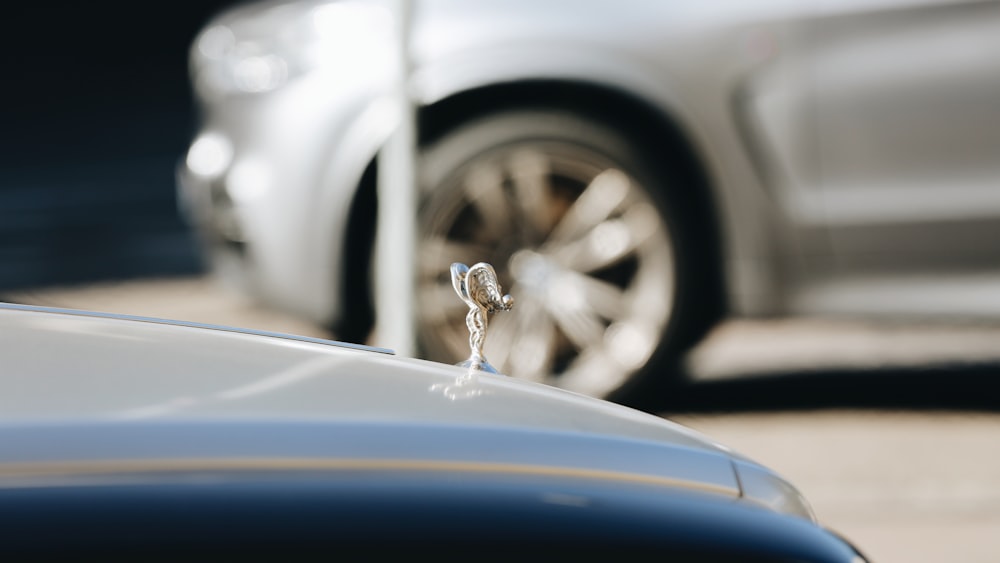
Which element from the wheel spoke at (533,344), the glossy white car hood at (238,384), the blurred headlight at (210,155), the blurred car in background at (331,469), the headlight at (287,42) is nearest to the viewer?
the blurred car in background at (331,469)

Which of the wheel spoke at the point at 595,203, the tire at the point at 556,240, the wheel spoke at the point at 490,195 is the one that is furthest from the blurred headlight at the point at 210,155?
the wheel spoke at the point at 595,203

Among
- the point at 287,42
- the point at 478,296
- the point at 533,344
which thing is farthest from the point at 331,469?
the point at 287,42

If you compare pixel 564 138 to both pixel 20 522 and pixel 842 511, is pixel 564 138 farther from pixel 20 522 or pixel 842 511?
pixel 20 522

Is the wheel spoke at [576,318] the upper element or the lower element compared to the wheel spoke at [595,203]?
lower

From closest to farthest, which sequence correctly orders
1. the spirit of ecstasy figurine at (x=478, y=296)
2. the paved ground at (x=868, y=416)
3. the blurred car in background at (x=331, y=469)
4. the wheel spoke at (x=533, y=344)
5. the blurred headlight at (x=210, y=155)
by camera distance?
the blurred car in background at (x=331, y=469), the spirit of ecstasy figurine at (x=478, y=296), the paved ground at (x=868, y=416), the wheel spoke at (x=533, y=344), the blurred headlight at (x=210, y=155)

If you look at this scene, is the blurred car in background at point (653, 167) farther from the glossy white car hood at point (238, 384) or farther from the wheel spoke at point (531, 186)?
the glossy white car hood at point (238, 384)

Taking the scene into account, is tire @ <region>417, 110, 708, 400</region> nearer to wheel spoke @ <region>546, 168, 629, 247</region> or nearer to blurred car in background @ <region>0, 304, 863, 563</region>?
wheel spoke @ <region>546, 168, 629, 247</region>

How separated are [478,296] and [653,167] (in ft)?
8.77

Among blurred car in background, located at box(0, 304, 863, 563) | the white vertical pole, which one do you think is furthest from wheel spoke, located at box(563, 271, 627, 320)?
blurred car in background, located at box(0, 304, 863, 563)

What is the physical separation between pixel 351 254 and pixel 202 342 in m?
2.70

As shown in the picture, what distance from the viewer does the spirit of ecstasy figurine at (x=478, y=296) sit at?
186 cm

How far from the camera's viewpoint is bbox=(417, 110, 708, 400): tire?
4422 mm

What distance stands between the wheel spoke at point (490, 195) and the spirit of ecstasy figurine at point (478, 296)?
253 centimetres

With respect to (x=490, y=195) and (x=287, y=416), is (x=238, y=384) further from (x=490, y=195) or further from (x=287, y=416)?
(x=490, y=195)
